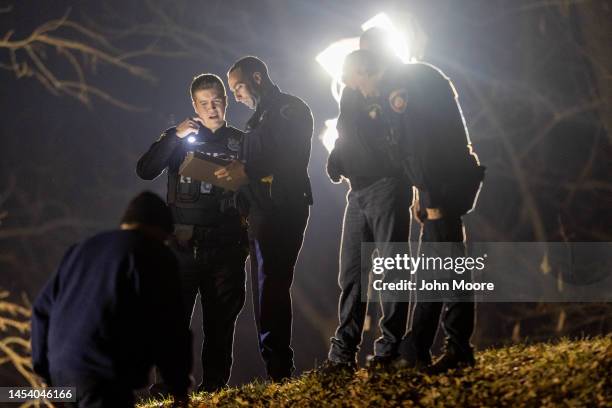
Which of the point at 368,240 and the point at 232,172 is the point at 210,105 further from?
the point at 368,240

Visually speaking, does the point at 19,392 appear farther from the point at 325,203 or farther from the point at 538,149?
the point at 538,149

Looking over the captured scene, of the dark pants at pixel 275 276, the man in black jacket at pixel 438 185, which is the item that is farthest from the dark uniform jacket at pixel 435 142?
the dark pants at pixel 275 276

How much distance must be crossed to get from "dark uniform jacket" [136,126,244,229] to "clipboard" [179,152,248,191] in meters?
0.10

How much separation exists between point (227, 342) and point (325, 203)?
3305 millimetres

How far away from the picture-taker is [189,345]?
253 cm

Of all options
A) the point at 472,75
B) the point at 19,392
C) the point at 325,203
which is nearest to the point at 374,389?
the point at 19,392

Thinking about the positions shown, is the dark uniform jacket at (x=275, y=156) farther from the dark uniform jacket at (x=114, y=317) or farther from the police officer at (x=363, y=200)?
the dark uniform jacket at (x=114, y=317)

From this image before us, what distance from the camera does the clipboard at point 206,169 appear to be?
395 cm

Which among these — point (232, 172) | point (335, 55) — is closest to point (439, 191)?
point (232, 172)

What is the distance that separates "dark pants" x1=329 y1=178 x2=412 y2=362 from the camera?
3400mm

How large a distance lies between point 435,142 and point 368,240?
68 centimetres

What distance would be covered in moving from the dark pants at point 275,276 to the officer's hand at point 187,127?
2.48 feet

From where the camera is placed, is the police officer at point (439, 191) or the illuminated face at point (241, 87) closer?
the police officer at point (439, 191)

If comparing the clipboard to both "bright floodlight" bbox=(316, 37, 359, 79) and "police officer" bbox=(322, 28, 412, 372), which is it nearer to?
"police officer" bbox=(322, 28, 412, 372)
